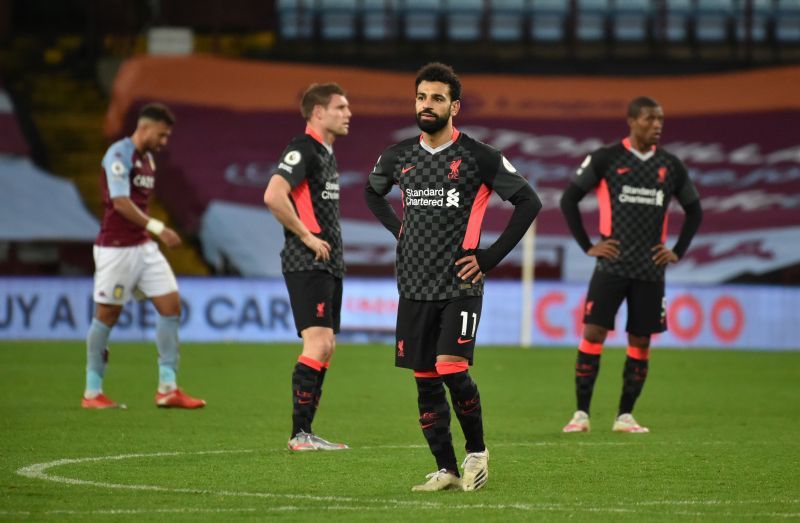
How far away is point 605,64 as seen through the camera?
1053 inches

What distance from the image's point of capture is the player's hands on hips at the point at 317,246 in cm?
842

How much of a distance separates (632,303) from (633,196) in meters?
0.73

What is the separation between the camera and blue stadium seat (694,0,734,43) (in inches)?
1055

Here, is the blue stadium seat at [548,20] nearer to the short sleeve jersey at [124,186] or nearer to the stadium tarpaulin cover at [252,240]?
the stadium tarpaulin cover at [252,240]

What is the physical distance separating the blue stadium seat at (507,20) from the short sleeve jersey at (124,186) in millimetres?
16604

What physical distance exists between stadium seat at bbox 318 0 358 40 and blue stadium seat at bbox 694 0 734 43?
6.30m

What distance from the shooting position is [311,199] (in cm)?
870

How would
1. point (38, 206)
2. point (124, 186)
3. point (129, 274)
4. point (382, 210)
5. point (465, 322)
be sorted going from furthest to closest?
point (38, 206), point (129, 274), point (124, 186), point (382, 210), point (465, 322)

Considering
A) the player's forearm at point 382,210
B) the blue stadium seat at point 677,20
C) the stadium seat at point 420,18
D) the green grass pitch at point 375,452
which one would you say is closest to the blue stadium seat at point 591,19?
the blue stadium seat at point 677,20

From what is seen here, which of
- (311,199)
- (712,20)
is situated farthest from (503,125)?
(311,199)

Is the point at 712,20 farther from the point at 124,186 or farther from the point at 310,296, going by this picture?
the point at 310,296

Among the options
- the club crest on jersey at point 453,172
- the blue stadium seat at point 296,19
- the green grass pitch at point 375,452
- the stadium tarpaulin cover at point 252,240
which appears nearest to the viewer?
the green grass pitch at point 375,452

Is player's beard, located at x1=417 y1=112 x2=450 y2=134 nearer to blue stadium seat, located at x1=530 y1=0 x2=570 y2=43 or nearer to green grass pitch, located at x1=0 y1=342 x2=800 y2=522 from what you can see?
green grass pitch, located at x1=0 y1=342 x2=800 y2=522

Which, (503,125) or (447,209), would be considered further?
(503,125)
